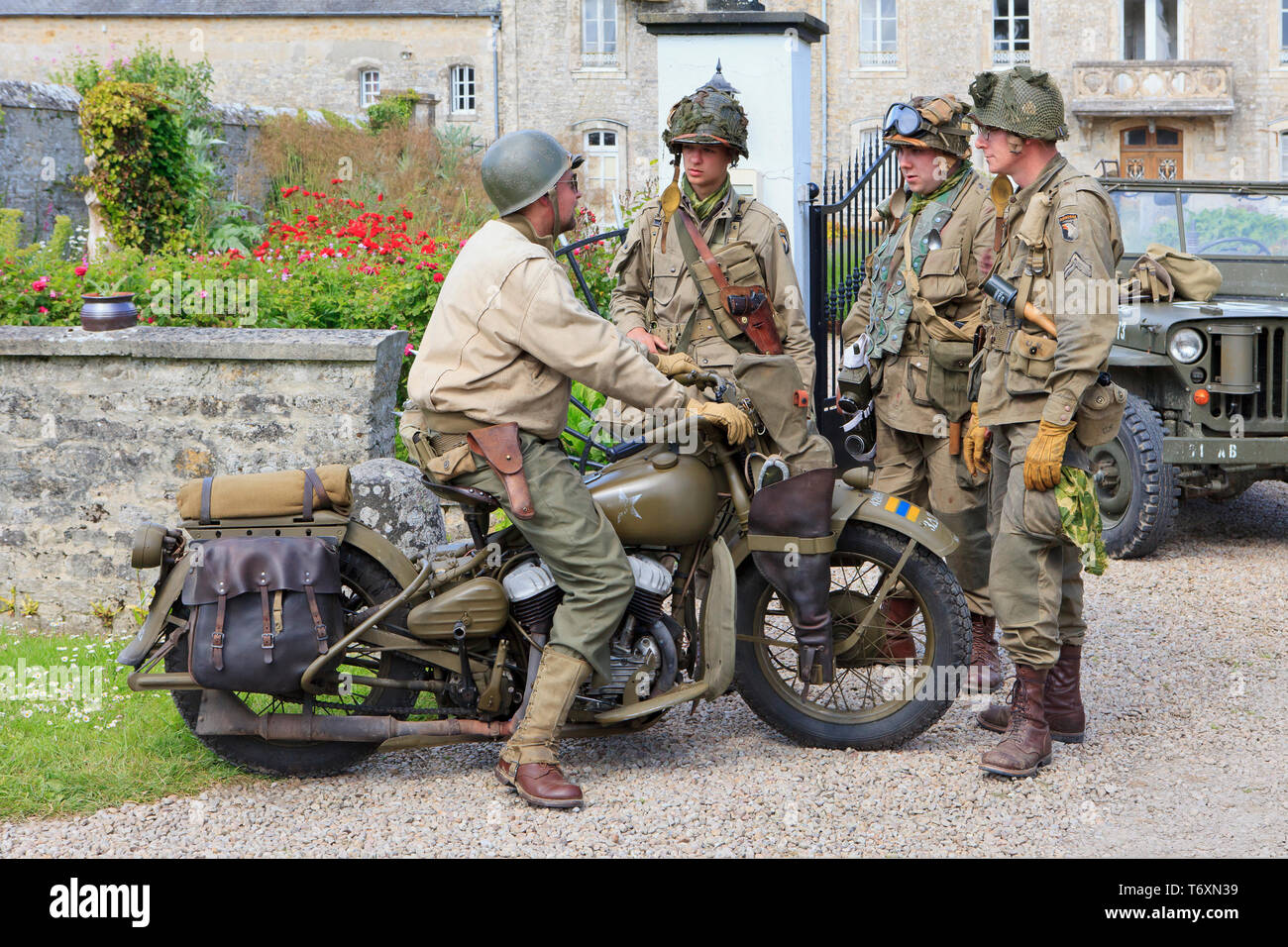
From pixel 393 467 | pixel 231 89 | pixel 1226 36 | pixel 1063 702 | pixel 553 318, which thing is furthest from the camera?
pixel 231 89

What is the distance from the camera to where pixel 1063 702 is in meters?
4.50

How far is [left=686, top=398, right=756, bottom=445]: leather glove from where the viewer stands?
406 centimetres

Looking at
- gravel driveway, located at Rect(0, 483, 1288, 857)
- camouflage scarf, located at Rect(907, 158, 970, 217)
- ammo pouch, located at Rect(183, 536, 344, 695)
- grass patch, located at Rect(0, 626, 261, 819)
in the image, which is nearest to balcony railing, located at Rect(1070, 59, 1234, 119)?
camouflage scarf, located at Rect(907, 158, 970, 217)

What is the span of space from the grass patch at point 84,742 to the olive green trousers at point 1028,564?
2370 mm

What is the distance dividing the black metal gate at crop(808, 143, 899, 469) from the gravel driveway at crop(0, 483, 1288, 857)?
3.04 meters

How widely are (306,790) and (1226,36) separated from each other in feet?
106

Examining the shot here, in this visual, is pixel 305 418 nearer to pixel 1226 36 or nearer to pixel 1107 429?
pixel 1107 429

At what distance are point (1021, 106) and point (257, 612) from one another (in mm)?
2742

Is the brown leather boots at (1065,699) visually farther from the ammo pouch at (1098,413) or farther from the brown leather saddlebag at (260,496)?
the brown leather saddlebag at (260,496)

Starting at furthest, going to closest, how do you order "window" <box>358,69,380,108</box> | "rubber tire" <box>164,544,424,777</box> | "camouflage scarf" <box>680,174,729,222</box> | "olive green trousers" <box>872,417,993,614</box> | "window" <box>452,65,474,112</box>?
"window" <box>358,69,380,108</box>, "window" <box>452,65,474,112</box>, "camouflage scarf" <box>680,174,729,222</box>, "olive green trousers" <box>872,417,993,614</box>, "rubber tire" <box>164,544,424,777</box>

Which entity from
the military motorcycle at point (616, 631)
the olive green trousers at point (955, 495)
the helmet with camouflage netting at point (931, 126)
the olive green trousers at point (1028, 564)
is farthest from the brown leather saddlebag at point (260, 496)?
the helmet with camouflage netting at point (931, 126)

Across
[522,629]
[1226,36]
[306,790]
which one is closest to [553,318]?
[522,629]

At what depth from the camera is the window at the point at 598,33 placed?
107 ft

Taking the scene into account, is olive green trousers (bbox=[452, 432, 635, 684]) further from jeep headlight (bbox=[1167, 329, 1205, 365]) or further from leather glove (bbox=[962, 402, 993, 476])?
jeep headlight (bbox=[1167, 329, 1205, 365])
